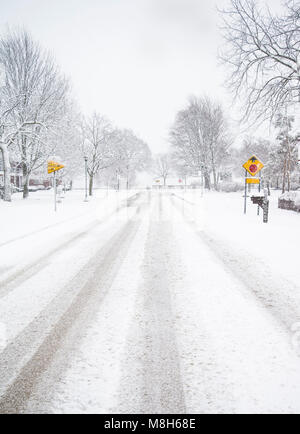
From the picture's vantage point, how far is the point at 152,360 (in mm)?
2535

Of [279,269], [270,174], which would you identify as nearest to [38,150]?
[279,269]

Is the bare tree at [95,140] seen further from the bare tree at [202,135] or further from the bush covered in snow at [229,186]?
the bush covered in snow at [229,186]

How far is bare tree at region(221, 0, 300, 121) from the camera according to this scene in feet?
42.1

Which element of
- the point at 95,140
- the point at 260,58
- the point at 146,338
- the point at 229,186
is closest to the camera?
the point at 146,338

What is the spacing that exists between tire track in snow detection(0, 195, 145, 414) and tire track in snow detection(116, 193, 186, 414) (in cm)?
61

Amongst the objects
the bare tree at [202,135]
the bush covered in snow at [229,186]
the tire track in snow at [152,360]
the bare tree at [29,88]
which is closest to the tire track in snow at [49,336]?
the tire track in snow at [152,360]

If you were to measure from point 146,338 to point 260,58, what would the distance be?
15078 millimetres

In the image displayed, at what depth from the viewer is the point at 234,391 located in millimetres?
2146

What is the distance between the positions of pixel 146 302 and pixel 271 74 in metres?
14.3

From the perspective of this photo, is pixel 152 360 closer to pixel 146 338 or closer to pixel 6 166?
pixel 146 338

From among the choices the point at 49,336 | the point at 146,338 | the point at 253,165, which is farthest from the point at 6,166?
the point at 146,338

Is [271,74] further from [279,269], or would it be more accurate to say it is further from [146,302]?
[146,302]

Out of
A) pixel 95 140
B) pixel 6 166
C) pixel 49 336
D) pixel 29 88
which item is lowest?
pixel 49 336

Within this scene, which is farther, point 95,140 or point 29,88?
point 95,140
